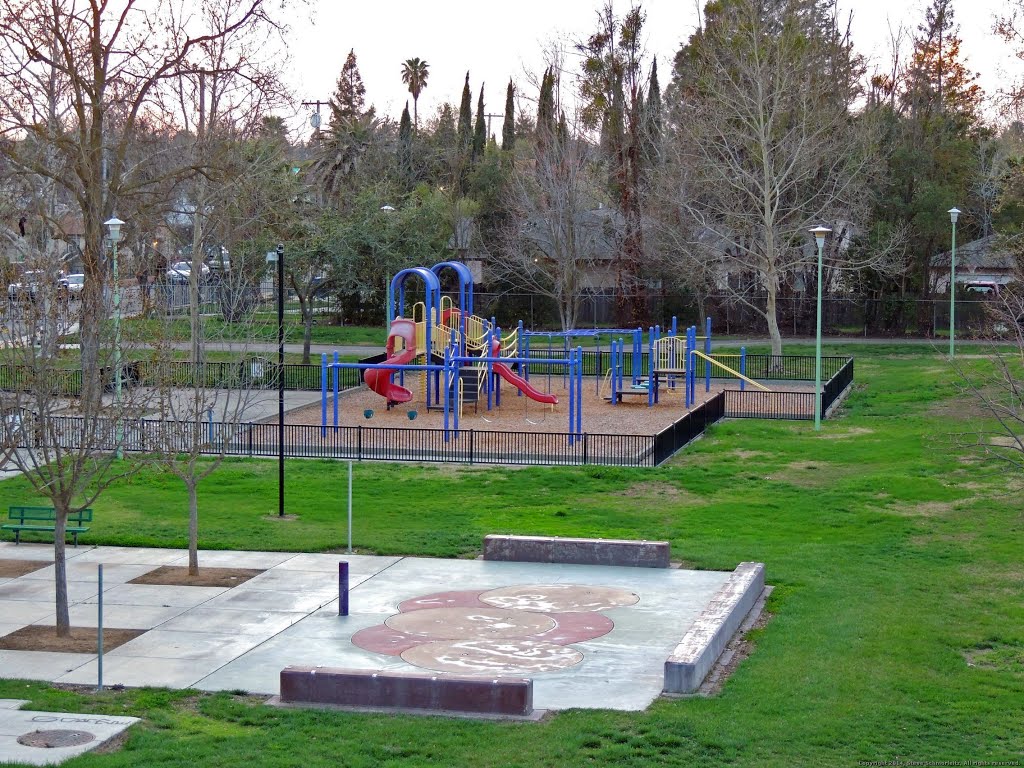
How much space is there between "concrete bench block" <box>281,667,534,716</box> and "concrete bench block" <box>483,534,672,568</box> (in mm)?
6521

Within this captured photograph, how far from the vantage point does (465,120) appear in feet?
282

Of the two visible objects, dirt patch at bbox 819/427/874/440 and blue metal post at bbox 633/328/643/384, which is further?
blue metal post at bbox 633/328/643/384

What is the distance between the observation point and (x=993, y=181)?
Answer: 208 feet

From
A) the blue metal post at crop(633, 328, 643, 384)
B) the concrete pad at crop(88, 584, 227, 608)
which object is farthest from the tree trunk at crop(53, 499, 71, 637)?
the blue metal post at crop(633, 328, 643, 384)

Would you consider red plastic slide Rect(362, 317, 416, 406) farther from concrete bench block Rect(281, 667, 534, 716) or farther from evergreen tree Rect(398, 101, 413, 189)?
evergreen tree Rect(398, 101, 413, 189)

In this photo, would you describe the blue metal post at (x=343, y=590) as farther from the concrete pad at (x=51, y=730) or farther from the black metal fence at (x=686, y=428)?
the black metal fence at (x=686, y=428)

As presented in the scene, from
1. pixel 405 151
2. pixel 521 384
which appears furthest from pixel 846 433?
pixel 405 151

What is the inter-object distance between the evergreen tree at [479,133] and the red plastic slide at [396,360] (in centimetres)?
4167

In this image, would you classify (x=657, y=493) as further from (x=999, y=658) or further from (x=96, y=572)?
(x=999, y=658)

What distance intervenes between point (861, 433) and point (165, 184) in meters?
24.9

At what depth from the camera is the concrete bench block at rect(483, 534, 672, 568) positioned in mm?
18938

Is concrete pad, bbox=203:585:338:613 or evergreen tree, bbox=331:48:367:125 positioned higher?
evergreen tree, bbox=331:48:367:125

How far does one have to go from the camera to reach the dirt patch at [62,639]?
48.5 feet

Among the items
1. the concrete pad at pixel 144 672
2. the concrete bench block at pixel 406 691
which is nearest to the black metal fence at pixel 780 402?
the concrete pad at pixel 144 672
